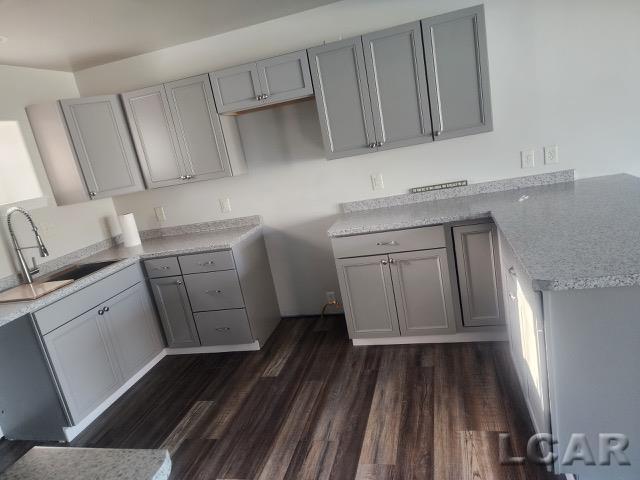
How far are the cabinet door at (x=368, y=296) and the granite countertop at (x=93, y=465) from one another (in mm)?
2050

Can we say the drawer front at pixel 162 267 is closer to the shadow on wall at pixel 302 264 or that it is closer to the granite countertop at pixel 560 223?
the shadow on wall at pixel 302 264

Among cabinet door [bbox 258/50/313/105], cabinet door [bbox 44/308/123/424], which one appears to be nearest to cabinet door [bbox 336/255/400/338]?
cabinet door [bbox 258/50/313/105]

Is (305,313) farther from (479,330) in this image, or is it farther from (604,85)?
(604,85)

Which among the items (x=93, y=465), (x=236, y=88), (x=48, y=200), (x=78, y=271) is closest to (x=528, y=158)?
(x=236, y=88)

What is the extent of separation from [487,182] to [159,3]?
7.73 feet

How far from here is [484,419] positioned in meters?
1.99

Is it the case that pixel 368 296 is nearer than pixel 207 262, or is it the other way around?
pixel 368 296

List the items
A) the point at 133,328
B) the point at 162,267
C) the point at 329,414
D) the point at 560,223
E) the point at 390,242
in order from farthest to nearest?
the point at 162,267 < the point at 133,328 < the point at 390,242 < the point at 329,414 < the point at 560,223

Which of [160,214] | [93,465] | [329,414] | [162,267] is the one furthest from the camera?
[160,214]

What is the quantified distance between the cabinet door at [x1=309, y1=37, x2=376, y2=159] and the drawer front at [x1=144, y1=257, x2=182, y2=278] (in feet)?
4.61

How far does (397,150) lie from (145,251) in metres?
2.04

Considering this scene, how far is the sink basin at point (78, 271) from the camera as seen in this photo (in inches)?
114

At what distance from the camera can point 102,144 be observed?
3.06 meters

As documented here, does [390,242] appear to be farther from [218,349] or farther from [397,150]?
[218,349]
